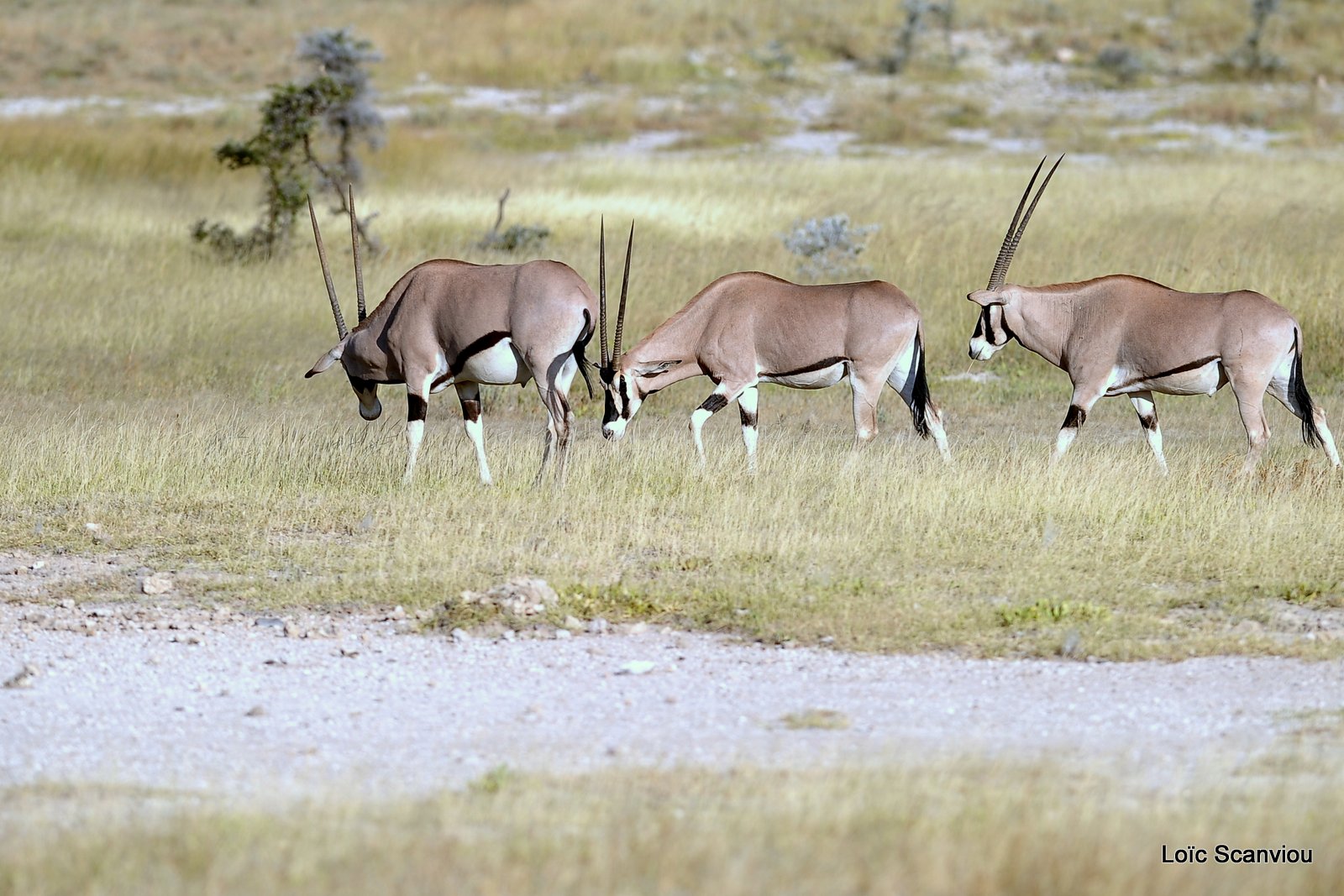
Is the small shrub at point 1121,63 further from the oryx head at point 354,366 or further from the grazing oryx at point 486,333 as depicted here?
the grazing oryx at point 486,333

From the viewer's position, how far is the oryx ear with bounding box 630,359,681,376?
39.2ft

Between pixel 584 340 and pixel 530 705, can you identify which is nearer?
pixel 530 705

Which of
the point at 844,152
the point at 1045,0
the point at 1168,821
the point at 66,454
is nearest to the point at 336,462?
the point at 66,454

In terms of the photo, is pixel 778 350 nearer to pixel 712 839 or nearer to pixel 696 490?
pixel 696 490

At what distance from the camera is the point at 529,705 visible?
6707mm

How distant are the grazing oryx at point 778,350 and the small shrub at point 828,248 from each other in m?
7.64

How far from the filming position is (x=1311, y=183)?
26.3m

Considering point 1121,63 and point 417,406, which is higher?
point 1121,63

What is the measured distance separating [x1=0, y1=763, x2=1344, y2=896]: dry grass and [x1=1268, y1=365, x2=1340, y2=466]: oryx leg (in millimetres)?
6258

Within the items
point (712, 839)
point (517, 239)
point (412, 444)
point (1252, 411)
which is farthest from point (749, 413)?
point (517, 239)

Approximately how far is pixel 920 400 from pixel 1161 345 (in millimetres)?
1770

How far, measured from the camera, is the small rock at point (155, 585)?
28.7 feet

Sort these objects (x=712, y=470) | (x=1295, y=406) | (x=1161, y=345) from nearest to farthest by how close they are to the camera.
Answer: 1. (x=1161, y=345)
2. (x=1295, y=406)
3. (x=712, y=470)

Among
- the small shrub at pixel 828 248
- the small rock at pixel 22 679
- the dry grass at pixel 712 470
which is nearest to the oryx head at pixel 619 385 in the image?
the dry grass at pixel 712 470
